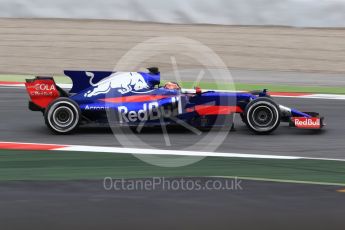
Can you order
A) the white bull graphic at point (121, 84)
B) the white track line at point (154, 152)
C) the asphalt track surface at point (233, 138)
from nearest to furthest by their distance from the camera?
the white track line at point (154, 152)
the asphalt track surface at point (233, 138)
the white bull graphic at point (121, 84)

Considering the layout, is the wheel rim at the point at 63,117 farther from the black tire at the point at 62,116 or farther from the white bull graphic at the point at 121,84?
the white bull graphic at the point at 121,84

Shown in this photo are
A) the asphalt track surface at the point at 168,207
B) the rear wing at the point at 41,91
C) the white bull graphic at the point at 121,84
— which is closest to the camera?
the asphalt track surface at the point at 168,207

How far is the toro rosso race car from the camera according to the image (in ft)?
38.7

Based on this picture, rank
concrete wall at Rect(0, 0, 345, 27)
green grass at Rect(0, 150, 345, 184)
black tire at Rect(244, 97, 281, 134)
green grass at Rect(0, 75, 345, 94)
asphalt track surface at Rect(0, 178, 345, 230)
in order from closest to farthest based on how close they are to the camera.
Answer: asphalt track surface at Rect(0, 178, 345, 230) → green grass at Rect(0, 150, 345, 184) → black tire at Rect(244, 97, 281, 134) → green grass at Rect(0, 75, 345, 94) → concrete wall at Rect(0, 0, 345, 27)

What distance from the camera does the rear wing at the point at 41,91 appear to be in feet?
39.7

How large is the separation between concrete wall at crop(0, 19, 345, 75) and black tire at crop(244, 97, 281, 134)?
9664mm

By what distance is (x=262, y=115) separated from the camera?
38.9ft

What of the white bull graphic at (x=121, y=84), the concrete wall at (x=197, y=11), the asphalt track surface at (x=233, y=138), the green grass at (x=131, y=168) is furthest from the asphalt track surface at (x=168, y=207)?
the concrete wall at (x=197, y=11)

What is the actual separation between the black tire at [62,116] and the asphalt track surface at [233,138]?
138 millimetres

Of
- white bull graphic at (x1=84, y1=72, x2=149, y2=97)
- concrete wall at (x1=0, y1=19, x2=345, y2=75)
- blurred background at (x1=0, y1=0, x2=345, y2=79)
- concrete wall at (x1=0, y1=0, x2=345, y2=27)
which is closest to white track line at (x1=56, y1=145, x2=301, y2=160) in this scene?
white bull graphic at (x1=84, y1=72, x2=149, y2=97)

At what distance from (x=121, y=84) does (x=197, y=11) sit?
13.2 metres

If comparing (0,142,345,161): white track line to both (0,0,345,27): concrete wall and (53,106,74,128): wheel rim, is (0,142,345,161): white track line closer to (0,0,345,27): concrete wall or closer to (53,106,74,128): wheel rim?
(53,106,74,128): wheel rim

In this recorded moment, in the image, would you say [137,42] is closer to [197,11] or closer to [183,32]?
[183,32]

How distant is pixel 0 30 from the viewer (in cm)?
2473
